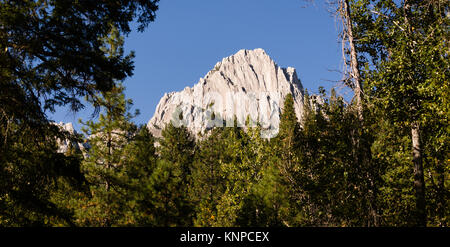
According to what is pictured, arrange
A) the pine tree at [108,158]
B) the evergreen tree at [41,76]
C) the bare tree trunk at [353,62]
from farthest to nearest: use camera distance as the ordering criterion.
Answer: the pine tree at [108,158], the bare tree trunk at [353,62], the evergreen tree at [41,76]

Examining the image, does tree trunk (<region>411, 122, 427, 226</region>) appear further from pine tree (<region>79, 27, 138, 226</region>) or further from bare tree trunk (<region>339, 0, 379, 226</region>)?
pine tree (<region>79, 27, 138, 226</region>)

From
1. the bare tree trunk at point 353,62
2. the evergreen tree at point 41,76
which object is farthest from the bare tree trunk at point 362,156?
the evergreen tree at point 41,76

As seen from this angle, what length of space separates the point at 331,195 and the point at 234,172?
8.37 meters

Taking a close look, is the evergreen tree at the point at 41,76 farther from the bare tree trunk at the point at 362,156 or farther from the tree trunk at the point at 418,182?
the tree trunk at the point at 418,182

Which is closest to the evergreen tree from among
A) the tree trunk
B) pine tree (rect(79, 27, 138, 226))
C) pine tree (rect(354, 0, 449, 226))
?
pine tree (rect(79, 27, 138, 226))

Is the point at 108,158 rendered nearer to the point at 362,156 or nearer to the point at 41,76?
the point at 41,76

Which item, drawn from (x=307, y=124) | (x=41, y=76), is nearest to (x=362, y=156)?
(x=307, y=124)

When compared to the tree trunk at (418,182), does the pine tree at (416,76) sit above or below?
above

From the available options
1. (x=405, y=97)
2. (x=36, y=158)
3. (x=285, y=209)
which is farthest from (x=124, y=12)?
(x=285, y=209)

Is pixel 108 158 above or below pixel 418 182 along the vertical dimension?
above

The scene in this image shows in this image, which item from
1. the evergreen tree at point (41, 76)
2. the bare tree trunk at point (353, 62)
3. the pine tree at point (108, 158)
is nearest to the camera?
the evergreen tree at point (41, 76)

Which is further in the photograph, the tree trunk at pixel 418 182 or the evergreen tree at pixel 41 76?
the tree trunk at pixel 418 182

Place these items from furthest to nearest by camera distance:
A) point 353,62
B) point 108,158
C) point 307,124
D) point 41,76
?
point 108,158, point 307,124, point 353,62, point 41,76
